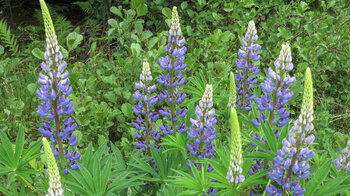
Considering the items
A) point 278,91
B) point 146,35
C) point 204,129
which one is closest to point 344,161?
point 278,91

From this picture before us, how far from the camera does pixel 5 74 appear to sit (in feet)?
11.9

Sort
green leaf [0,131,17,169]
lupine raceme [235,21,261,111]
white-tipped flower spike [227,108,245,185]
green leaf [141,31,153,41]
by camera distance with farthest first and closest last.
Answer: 1. green leaf [141,31,153,41]
2. lupine raceme [235,21,261,111]
3. green leaf [0,131,17,169]
4. white-tipped flower spike [227,108,245,185]

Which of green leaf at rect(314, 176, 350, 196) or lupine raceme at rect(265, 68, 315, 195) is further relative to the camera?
green leaf at rect(314, 176, 350, 196)

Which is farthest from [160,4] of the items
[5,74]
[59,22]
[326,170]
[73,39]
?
[326,170]

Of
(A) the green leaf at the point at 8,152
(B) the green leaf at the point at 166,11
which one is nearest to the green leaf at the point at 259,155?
(A) the green leaf at the point at 8,152

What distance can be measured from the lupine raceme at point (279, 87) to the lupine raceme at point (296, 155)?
29cm

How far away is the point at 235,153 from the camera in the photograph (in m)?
1.54

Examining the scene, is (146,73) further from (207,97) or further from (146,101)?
(207,97)

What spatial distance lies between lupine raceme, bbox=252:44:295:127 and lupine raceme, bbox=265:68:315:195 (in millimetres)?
295

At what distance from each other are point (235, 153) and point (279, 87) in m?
0.61

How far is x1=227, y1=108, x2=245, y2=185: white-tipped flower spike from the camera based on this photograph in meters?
1.49

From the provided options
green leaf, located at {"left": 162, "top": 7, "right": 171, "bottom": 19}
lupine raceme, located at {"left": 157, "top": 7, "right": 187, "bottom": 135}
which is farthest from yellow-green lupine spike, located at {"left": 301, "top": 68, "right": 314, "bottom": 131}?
green leaf, located at {"left": 162, "top": 7, "right": 171, "bottom": 19}

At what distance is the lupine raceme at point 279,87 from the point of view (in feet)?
6.29

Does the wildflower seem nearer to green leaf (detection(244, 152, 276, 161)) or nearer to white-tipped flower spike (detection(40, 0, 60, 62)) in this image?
green leaf (detection(244, 152, 276, 161))
